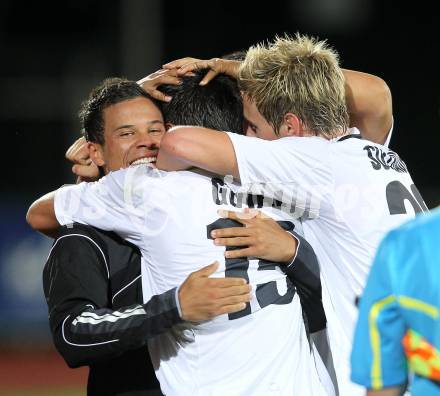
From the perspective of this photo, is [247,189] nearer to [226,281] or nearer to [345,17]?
[226,281]

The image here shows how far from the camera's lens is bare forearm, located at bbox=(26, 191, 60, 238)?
3.29 meters

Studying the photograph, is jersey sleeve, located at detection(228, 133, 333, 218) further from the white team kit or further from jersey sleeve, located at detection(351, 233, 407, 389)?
jersey sleeve, located at detection(351, 233, 407, 389)

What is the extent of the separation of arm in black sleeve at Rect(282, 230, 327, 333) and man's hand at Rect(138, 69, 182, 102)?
0.75m

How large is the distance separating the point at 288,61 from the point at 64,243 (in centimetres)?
106

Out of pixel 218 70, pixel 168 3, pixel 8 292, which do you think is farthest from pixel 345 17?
pixel 218 70

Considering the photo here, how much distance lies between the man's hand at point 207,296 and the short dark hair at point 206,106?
1.97 feet

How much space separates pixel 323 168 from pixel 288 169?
0.14m

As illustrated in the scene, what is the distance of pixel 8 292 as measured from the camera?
33.4 feet

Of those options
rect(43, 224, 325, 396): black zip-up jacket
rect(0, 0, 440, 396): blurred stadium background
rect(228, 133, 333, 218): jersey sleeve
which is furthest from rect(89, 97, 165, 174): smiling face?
rect(0, 0, 440, 396): blurred stadium background

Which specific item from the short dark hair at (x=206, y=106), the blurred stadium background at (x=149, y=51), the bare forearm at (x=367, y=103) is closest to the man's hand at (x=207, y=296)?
the short dark hair at (x=206, y=106)

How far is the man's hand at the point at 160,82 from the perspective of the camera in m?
3.32

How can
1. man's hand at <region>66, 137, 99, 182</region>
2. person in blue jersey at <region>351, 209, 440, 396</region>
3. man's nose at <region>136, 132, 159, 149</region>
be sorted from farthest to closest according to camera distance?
man's hand at <region>66, 137, 99, 182</region>, man's nose at <region>136, 132, 159, 149</region>, person in blue jersey at <region>351, 209, 440, 396</region>

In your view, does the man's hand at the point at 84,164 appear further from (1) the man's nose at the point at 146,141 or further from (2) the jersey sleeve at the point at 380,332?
(2) the jersey sleeve at the point at 380,332

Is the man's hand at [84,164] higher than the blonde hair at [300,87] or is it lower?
lower
